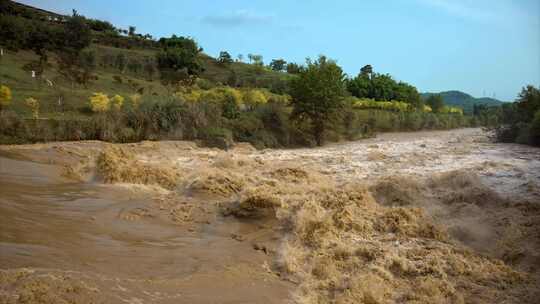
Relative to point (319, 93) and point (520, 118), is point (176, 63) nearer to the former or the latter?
point (319, 93)

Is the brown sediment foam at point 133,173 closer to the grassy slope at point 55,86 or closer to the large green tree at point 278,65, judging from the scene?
the grassy slope at point 55,86

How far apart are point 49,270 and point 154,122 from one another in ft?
49.2

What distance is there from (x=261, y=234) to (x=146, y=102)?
1323cm

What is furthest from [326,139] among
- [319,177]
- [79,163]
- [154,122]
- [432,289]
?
[432,289]

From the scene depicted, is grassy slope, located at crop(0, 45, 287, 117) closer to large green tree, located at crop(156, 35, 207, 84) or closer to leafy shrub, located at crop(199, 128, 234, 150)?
large green tree, located at crop(156, 35, 207, 84)

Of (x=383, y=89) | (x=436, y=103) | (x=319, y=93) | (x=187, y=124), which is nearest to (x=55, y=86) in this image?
(x=187, y=124)

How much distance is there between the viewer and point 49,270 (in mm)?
5047

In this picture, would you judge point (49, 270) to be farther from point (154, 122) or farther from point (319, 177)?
point (154, 122)

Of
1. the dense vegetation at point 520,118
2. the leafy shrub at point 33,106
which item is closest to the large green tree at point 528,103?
the dense vegetation at point 520,118

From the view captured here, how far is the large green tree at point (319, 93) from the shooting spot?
2216 cm

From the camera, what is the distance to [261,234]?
8.20 metres

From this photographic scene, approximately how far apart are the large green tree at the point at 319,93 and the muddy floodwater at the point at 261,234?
8570 mm

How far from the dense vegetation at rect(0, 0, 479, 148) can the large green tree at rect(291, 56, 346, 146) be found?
0.05 meters

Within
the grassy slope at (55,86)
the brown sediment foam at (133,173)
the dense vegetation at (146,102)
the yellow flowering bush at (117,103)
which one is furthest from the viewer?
the grassy slope at (55,86)
